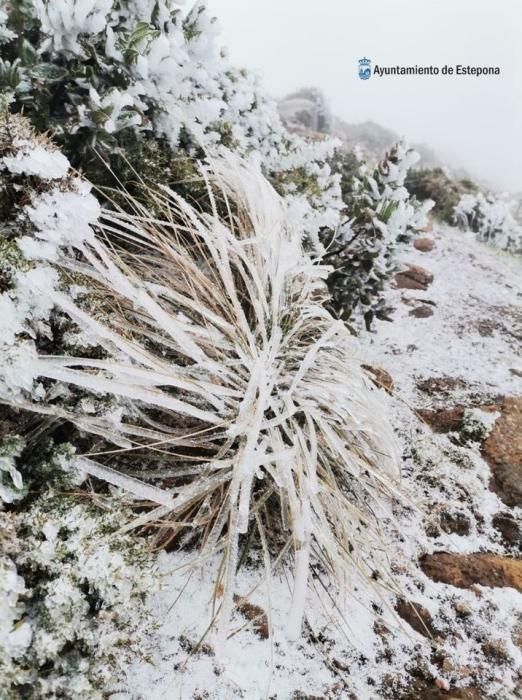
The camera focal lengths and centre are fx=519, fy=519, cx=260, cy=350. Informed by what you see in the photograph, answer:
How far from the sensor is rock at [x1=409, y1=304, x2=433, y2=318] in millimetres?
3432

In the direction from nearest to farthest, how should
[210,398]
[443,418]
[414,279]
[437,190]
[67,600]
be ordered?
1. [67,600]
2. [210,398]
3. [443,418]
4. [414,279]
5. [437,190]

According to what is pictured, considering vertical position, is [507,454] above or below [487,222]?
below

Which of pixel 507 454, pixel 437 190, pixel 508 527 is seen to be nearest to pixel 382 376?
pixel 507 454

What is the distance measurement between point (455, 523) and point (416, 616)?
1.45 ft

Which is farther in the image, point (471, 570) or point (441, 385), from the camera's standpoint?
point (441, 385)

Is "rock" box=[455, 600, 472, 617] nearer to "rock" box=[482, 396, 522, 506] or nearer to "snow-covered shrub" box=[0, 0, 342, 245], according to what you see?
"rock" box=[482, 396, 522, 506]

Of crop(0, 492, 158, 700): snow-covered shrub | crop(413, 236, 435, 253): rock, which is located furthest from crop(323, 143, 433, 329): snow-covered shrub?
crop(413, 236, 435, 253): rock

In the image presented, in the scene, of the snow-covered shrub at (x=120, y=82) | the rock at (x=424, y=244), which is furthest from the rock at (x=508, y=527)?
the rock at (x=424, y=244)

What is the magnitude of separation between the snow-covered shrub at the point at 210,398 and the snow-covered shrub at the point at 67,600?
0.13 metres

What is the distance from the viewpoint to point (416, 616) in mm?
1562

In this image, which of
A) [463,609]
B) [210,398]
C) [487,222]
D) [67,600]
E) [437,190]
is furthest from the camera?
[437,190]

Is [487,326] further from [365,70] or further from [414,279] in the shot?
[365,70]

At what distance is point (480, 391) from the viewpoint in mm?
2607

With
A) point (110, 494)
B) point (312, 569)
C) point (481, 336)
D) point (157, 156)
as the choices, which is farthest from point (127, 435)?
point (481, 336)
